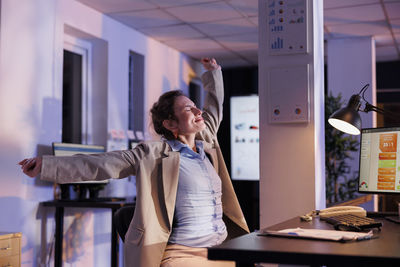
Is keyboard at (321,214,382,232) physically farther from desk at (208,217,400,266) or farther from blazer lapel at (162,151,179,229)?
blazer lapel at (162,151,179,229)

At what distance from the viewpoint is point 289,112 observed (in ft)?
10.7

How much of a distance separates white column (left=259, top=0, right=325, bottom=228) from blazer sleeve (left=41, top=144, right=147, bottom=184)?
117 centimetres

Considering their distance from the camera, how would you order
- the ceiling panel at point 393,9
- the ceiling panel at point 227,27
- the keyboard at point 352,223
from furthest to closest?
the ceiling panel at point 227,27, the ceiling panel at point 393,9, the keyboard at point 352,223

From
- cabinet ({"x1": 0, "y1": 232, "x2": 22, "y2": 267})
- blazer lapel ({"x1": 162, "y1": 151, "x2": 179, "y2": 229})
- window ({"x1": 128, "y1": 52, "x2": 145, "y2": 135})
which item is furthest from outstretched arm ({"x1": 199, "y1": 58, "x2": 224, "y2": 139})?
window ({"x1": 128, "y1": 52, "x2": 145, "y2": 135})

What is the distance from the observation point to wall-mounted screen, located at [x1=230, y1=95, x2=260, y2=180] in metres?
7.87

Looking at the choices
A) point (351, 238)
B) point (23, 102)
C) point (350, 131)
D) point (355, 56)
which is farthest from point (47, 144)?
point (355, 56)

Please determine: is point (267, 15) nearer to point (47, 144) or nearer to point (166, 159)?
point (166, 159)

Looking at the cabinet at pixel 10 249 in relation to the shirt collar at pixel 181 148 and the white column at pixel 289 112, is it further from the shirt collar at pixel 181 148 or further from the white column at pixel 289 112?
the white column at pixel 289 112

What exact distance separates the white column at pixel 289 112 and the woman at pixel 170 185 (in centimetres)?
63

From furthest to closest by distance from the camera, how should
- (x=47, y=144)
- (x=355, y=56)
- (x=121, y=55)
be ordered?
(x=355, y=56), (x=121, y=55), (x=47, y=144)

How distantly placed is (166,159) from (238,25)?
3792 millimetres

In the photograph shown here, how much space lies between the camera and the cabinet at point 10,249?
11.1ft

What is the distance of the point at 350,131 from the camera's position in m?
2.70

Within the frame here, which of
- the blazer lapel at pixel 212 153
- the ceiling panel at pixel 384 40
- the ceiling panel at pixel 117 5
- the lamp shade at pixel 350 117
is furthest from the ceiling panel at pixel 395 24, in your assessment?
the blazer lapel at pixel 212 153
